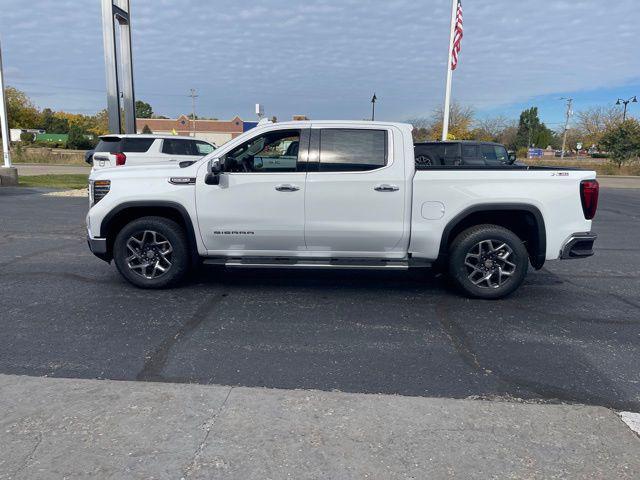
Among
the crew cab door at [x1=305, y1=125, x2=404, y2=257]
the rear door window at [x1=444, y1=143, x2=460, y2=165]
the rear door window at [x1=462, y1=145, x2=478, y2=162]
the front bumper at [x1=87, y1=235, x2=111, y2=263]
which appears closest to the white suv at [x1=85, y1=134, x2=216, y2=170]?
the rear door window at [x1=444, y1=143, x2=460, y2=165]

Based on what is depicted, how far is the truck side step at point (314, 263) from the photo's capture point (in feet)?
17.6

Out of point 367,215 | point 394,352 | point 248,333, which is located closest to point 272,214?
A: point 367,215

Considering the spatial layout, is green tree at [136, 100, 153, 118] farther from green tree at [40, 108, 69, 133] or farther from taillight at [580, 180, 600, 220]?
taillight at [580, 180, 600, 220]

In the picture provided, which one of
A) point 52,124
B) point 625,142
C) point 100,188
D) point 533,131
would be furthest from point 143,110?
point 100,188

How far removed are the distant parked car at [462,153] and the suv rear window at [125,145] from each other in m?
7.67

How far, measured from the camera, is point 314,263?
5.42 meters

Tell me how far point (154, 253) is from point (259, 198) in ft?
4.72

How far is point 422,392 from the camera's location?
3.41 m

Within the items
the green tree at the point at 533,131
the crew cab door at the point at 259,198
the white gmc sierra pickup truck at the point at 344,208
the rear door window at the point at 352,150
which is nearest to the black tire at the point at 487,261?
the white gmc sierra pickup truck at the point at 344,208

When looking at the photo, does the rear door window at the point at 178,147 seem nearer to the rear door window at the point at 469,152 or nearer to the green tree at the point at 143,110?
the rear door window at the point at 469,152

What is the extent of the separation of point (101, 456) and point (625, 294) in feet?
19.6

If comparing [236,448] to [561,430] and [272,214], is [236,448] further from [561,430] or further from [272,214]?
[272,214]

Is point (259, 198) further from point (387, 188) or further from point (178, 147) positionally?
point (178, 147)

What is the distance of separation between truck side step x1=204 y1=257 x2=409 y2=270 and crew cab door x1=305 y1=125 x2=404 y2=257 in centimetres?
9
